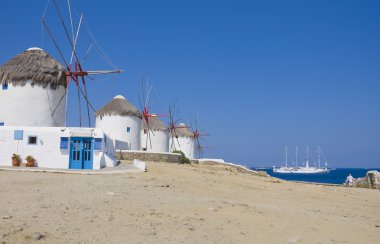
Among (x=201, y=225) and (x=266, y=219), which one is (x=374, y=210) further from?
(x=201, y=225)

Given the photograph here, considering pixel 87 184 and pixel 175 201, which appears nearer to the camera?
pixel 175 201

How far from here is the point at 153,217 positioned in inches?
388

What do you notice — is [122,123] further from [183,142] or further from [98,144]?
[183,142]

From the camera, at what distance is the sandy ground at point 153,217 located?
8211 millimetres

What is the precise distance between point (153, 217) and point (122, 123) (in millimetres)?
30198

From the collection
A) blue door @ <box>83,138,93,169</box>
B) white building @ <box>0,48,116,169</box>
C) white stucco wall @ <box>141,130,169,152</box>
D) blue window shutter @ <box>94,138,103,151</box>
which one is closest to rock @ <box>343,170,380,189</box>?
white building @ <box>0,48,116,169</box>

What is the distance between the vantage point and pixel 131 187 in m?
15.1

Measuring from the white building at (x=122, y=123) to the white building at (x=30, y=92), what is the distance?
11.2 meters

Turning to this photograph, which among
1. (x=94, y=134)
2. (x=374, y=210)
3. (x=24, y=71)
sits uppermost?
(x=24, y=71)

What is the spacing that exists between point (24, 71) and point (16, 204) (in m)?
18.9

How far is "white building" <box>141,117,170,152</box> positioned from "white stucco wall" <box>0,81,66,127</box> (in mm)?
20190

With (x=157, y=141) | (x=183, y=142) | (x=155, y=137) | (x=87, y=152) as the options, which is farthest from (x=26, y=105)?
(x=183, y=142)

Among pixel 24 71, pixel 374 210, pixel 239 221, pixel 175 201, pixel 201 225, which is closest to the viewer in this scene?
pixel 201 225


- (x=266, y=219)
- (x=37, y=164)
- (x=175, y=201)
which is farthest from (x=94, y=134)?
(x=266, y=219)
